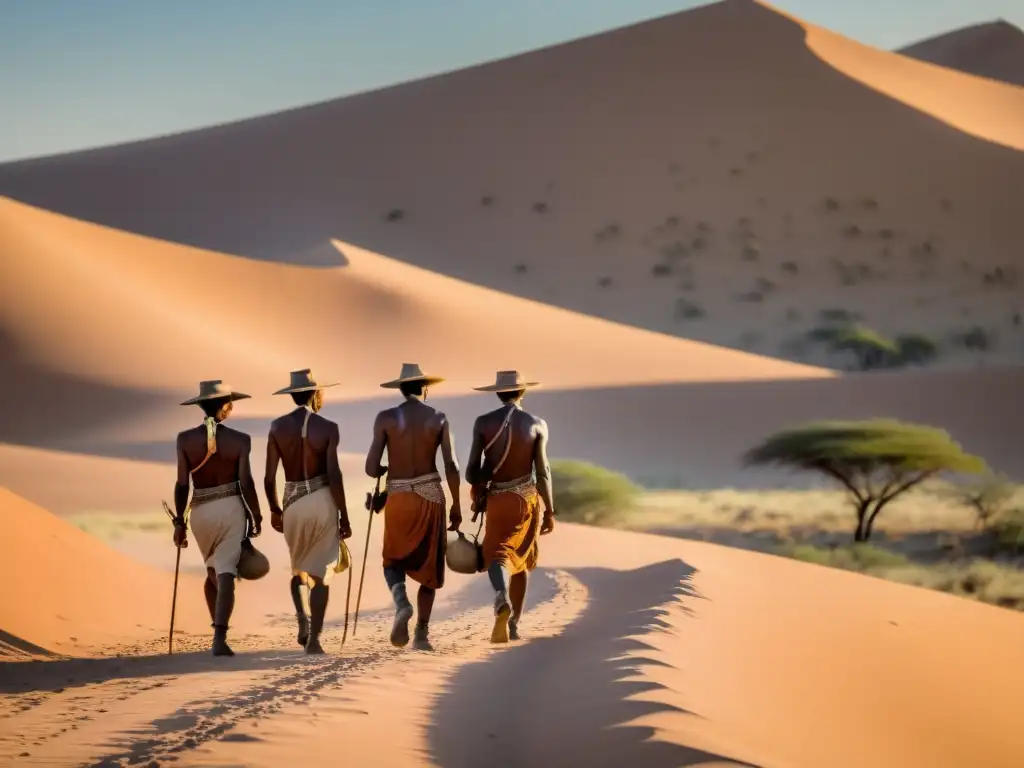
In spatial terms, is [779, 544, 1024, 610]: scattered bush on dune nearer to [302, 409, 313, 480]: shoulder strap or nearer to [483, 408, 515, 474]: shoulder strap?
[483, 408, 515, 474]: shoulder strap

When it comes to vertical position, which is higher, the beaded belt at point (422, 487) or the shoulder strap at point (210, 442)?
the shoulder strap at point (210, 442)

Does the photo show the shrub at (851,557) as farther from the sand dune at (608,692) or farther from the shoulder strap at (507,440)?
the shoulder strap at (507,440)

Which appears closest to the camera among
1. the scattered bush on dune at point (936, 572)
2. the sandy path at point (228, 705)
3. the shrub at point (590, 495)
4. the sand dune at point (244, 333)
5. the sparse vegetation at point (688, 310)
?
the sandy path at point (228, 705)

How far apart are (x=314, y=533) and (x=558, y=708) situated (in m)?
2.53

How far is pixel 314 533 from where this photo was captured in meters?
8.62

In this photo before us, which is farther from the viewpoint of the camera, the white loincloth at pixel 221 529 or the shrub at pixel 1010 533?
the shrub at pixel 1010 533

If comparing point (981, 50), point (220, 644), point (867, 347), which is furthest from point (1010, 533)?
point (981, 50)

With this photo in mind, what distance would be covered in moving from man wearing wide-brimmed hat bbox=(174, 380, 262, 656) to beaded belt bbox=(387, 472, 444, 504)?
895 mm

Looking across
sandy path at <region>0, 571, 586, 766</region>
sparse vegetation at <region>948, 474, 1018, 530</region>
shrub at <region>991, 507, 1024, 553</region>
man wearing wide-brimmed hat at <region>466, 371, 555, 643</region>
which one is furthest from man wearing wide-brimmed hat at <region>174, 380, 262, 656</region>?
sparse vegetation at <region>948, 474, 1018, 530</region>

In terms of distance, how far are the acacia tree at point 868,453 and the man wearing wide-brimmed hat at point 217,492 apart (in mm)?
15420

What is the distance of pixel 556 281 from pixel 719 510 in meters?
28.6

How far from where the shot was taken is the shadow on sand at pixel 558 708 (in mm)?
5660

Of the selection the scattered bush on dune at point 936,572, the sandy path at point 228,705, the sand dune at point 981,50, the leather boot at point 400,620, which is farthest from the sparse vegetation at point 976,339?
the sand dune at point 981,50

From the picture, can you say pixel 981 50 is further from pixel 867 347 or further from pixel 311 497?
pixel 311 497
